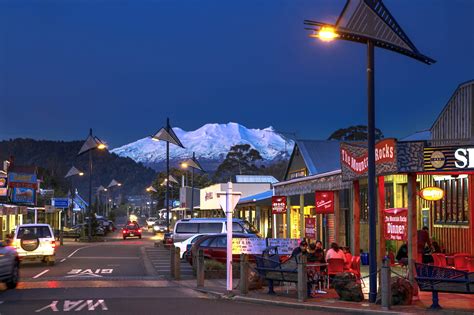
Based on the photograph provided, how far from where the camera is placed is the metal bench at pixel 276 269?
1730 cm

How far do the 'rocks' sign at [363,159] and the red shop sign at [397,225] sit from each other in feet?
3.48

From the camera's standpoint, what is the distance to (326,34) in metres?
15.3

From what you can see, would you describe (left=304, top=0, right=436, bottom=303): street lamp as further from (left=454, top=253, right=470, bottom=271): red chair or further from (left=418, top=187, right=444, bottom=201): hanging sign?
(left=418, top=187, right=444, bottom=201): hanging sign

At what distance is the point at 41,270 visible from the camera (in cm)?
2791

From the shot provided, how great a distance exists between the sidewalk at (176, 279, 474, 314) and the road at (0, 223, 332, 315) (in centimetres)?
44

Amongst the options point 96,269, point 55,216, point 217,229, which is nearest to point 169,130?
point 217,229

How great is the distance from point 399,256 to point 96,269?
1254 cm

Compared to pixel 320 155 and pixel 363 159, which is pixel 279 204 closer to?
pixel 320 155

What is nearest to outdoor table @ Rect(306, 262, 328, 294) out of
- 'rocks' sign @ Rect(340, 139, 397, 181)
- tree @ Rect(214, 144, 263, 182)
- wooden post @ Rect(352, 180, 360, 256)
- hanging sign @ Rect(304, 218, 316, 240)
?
wooden post @ Rect(352, 180, 360, 256)

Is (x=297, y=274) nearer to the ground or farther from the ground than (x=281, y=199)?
nearer to the ground

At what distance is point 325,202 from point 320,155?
1697 centimetres

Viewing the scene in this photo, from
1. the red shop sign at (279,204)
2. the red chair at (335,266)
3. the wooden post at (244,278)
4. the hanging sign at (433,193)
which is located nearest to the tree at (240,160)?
the red shop sign at (279,204)

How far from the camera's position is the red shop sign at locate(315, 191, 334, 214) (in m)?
25.5

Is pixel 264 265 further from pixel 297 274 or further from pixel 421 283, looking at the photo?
pixel 421 283
